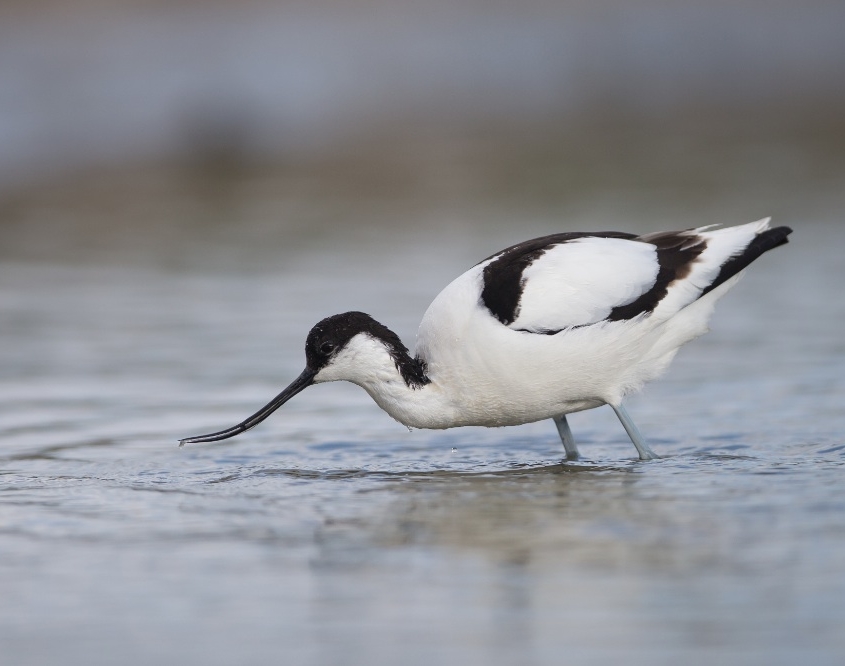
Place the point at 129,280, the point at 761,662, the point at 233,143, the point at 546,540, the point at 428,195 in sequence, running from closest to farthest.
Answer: the point at 761,662 → the point at 546,540 → the point at 129,280 → the point at 428,195 → the point at 233,143

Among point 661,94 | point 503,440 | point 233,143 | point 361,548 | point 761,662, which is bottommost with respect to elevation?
point 761,662

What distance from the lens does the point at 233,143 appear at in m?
19.4

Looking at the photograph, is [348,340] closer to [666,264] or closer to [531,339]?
[531,339]

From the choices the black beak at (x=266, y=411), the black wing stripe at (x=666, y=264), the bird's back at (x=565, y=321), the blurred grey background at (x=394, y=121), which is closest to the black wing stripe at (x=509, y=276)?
the bird's back at (x=565, y=321)

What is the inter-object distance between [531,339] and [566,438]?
68 centimetres

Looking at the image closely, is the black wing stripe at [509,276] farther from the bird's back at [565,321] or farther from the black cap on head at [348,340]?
the black cap on head at [348,340]

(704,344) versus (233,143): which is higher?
(233,143)

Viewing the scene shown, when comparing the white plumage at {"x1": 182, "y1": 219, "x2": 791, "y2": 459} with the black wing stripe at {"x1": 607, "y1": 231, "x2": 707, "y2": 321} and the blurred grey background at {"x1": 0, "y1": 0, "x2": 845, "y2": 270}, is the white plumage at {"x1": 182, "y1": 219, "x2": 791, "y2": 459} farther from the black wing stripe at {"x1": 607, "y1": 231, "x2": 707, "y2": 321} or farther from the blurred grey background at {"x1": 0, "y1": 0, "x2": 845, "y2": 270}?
the blurred grey background at {"x1": 0, "y1": 0, "x2": 845, "y2": 270}

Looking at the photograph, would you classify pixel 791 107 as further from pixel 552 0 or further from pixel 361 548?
pixel 361 548

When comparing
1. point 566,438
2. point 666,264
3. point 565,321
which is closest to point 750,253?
point 666,264

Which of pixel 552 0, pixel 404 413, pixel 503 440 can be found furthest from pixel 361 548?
pixel 552 0

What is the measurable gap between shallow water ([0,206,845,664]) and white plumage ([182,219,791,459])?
299mm

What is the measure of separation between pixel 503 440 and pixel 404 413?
0.89m

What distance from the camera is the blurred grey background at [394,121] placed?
1487cm
